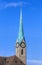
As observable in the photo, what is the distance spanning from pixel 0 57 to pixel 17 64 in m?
5.48

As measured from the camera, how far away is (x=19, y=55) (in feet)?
379

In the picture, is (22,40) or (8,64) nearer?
(8,64)

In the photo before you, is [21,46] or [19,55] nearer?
[19,55]

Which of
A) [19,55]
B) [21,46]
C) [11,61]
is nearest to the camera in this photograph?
[11,61]

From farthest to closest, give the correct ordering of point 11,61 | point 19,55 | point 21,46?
point 21,46, point 19,55, point 11,61

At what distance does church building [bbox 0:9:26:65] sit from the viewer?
370ft

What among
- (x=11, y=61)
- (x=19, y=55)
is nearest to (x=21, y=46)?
(x=19, y=55)

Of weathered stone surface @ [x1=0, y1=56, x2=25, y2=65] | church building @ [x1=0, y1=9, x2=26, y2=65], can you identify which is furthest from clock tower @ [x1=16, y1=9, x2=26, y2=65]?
weathered stone surface @ [x1=0, y1=56, x2=25, y2=65]

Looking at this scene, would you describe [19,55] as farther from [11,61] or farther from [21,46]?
[11,61]

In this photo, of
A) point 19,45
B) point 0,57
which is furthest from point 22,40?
point 0,57

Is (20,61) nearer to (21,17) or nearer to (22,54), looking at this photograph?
(22,54)

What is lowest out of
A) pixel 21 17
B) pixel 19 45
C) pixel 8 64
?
Result: pixel 8 64

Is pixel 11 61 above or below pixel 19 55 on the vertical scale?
below

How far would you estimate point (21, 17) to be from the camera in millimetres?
118625
